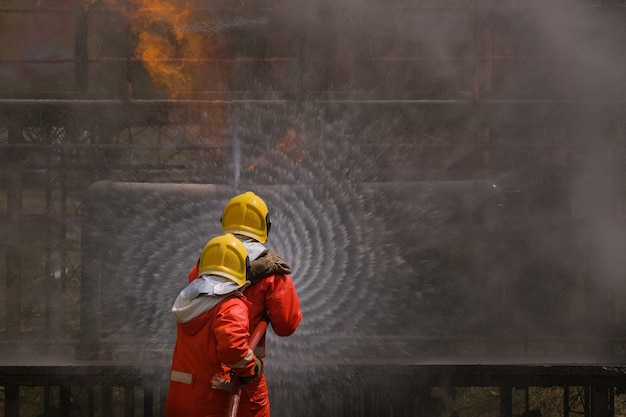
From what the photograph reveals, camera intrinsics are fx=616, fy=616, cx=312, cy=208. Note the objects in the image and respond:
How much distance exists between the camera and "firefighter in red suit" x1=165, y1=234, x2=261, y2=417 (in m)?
2.75

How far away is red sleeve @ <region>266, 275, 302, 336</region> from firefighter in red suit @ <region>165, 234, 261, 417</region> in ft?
0.84

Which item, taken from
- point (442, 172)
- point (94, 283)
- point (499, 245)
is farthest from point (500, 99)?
point (94, 283)

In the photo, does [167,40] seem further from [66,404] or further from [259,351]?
[259,351]

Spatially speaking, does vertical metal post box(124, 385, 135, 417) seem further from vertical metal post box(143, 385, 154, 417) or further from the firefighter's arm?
the firefighter's arm

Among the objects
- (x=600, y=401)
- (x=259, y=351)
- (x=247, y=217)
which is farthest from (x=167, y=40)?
(x=600, y=401)

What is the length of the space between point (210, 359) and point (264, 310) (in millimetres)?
507

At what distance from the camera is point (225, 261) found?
→ 288cm

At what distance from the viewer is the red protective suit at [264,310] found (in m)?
3.19

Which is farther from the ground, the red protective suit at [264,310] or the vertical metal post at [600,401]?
the red protective suit at [264,310]

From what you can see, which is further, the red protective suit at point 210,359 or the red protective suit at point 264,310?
the red protective suit at point 264,310

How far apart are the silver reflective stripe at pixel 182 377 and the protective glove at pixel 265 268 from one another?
57cm

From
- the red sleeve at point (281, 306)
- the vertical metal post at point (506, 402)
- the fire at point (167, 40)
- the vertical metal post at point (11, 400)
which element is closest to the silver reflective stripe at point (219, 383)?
the red sleeve at point (281, 306)

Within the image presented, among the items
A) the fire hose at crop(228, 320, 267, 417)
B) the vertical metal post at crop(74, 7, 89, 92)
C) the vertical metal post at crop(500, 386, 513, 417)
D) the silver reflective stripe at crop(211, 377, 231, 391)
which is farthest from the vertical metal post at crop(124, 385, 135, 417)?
the vertical metal post at crop(74, 7, 89, 92)

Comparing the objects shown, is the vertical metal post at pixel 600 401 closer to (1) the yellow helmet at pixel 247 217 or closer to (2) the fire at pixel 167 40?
(1) the yellow helmet at pixel 247 217
